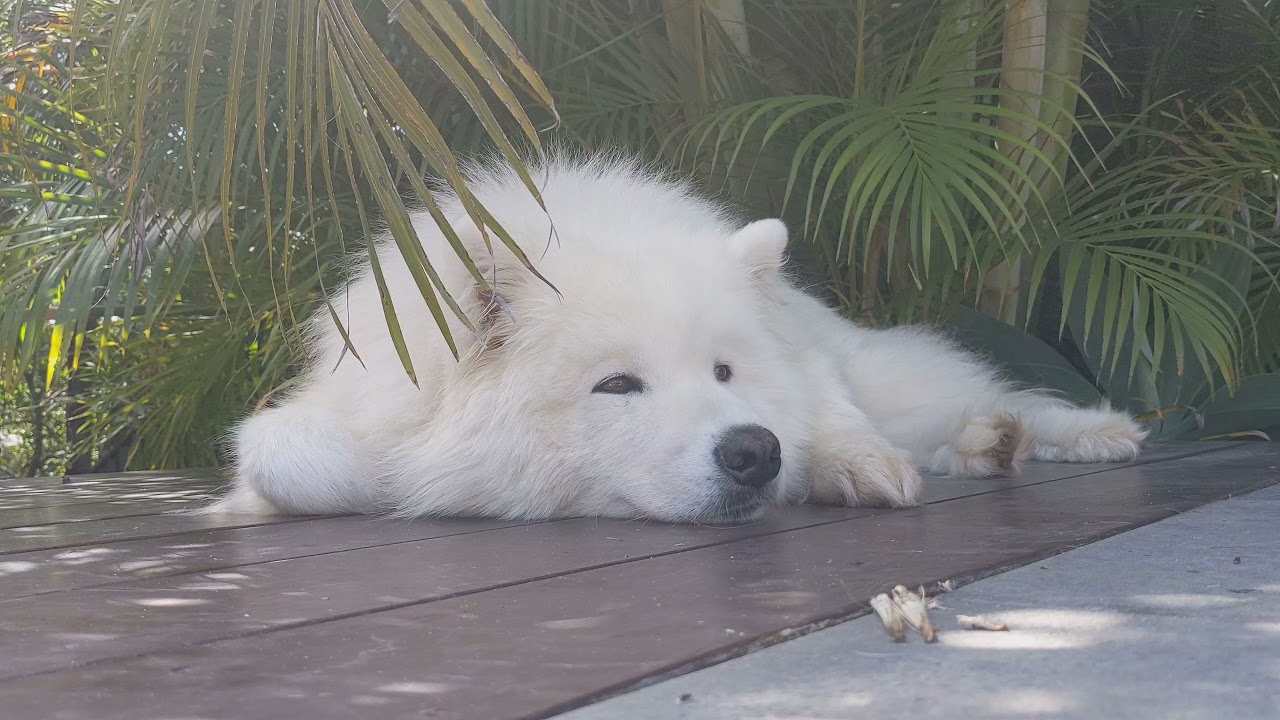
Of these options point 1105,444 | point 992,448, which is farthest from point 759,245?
point 1105,444

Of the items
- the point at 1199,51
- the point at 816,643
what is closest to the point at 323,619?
the point at 816,643

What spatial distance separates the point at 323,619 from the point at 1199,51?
3940 millimetres

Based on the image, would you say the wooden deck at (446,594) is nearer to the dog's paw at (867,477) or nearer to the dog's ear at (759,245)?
the dog's paw at (867,477)

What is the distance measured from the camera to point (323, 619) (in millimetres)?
1275

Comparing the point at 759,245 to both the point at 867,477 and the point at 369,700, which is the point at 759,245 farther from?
the point at 369,700

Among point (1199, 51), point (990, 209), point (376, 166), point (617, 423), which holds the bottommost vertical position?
point (617, 423)

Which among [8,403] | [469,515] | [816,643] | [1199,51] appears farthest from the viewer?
[8,403]

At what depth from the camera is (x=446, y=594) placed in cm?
142

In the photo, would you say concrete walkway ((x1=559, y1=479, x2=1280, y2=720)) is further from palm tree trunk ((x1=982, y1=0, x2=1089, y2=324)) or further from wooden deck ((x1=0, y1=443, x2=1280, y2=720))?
palm tree trunk ((x1=982, y1=0, x2=1089, y2=324))

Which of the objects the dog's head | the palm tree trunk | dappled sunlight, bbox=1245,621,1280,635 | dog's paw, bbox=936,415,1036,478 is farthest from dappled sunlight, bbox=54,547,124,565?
the palm tree trunk

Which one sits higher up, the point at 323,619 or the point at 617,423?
the point at 617,423

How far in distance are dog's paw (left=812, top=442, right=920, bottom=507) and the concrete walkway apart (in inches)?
33.1

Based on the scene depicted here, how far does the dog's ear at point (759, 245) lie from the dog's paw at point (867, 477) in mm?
474

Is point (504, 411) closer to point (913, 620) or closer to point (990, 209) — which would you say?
point (913, 620)
